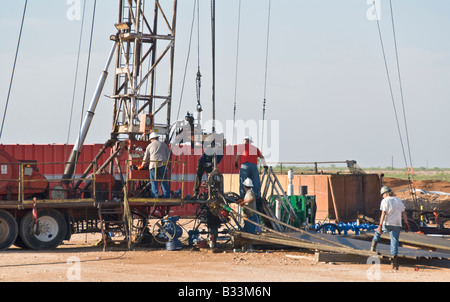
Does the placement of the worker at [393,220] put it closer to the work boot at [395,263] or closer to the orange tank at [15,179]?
the work boot at [395,263]

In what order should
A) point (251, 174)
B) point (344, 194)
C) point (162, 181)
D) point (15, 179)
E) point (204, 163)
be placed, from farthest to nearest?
point (344, 194), point (204, 163), point (251, 174), point (162, 181), point (15, 179)

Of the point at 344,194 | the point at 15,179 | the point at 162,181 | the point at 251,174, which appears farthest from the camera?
the point at 344,194

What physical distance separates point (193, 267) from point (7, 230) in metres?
5.46

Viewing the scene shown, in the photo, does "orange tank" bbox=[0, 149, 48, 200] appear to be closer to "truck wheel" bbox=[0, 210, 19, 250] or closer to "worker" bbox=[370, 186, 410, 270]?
"truck wheel" bbox=[0, 210, 19, 250]

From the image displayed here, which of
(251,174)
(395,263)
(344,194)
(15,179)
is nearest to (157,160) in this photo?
(251,174)

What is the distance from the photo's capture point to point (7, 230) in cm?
1812

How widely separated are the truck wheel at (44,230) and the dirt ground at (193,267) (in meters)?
0.36

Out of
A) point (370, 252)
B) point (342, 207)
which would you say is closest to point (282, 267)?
point (370, 252)

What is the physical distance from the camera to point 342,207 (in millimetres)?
29047

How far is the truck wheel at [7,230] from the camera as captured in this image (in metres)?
18.1

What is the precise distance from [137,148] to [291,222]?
4549mm

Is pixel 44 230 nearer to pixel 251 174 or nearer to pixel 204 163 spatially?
pixel 204 163

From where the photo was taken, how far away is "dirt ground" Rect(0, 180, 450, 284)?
13.7 metres

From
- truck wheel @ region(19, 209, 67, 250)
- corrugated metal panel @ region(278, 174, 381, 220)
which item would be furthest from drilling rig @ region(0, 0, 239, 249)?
corrugated metal panel @ region(278, 174, 381, 220)
